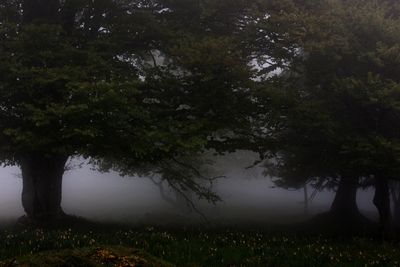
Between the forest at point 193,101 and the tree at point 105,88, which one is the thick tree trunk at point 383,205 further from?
the tree at point 105,88

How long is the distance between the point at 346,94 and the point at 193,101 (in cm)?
614

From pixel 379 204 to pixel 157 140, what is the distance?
1140 centimetres

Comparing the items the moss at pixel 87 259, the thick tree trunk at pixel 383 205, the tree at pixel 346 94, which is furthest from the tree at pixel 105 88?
the thick tree trunk at pixel 383 205

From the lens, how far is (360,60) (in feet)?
57.3

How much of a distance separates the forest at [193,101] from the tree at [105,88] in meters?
0.06

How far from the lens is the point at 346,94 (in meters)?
17.3

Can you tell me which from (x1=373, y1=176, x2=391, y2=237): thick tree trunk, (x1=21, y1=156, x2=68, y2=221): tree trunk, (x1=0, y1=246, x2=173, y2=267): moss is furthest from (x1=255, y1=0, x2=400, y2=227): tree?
(x1=0, y1=246, x2=173, y2=267): moss

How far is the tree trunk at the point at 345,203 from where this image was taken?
26.4 m

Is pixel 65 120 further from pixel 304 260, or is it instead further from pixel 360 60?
pixel 360 60

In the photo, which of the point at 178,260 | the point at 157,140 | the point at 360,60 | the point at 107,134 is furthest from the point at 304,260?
the point at 360,60

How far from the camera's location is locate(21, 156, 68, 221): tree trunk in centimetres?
1852

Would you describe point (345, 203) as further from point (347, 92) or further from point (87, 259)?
point (87, 259)

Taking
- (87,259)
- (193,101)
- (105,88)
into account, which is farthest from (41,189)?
(87,259)

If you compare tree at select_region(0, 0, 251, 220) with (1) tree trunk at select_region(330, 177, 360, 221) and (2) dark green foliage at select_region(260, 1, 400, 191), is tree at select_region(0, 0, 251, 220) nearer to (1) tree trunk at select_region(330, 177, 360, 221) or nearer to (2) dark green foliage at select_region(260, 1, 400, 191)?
(2) dark green foliage at select_region(260, 1, 400, 191)
